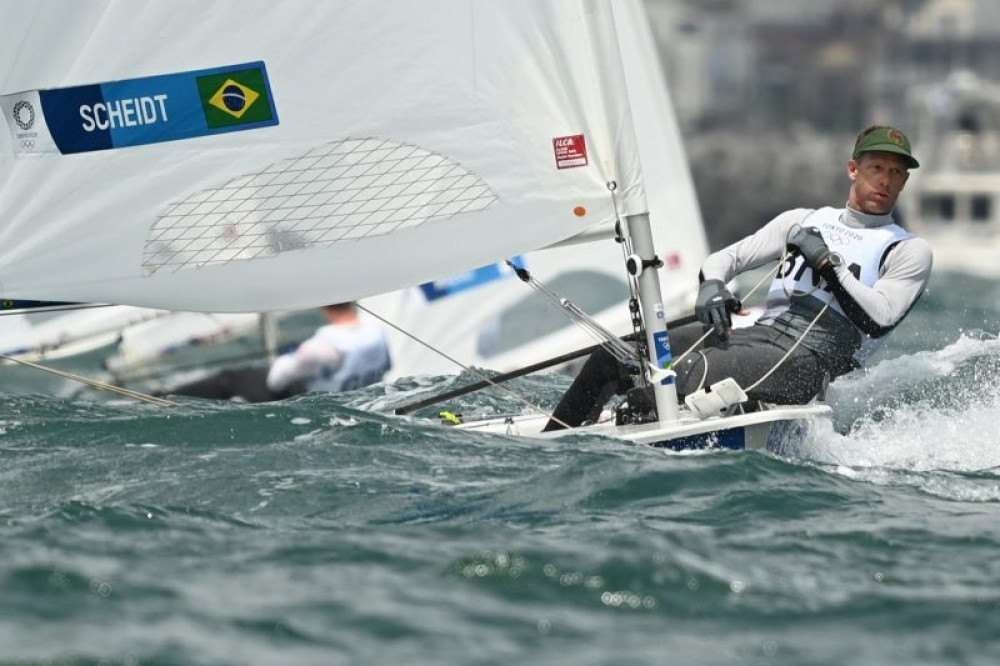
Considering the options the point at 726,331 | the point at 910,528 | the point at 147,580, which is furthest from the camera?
the point at 726,331

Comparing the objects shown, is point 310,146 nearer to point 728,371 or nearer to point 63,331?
point 728,371

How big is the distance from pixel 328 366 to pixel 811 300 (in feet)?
14.7

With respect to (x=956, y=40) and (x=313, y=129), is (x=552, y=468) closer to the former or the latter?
(x=313, y=129)

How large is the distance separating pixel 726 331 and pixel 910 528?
1097 millimetres

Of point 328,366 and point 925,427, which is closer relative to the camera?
point 925,427

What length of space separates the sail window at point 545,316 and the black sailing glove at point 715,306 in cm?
530

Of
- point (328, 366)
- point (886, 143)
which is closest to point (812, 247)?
point (886, 143)

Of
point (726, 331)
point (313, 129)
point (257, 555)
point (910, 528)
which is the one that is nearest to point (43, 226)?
point (313, 129)

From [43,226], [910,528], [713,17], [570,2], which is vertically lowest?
[910,528]

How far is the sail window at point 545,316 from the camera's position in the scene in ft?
35.8

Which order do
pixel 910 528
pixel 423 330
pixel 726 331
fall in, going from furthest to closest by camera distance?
pixel 423 330, pixel 726 331, pixel 910 528

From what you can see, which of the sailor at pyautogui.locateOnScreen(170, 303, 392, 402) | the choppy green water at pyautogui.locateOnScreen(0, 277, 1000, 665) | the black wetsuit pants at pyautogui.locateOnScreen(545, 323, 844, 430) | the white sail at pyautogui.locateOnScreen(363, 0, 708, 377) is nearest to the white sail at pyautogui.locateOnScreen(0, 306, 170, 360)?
the sailor at pyautogui.locateOnScreen(170, 303, 392, 402)

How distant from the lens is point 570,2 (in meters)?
5.18

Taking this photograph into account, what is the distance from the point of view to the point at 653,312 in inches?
205
